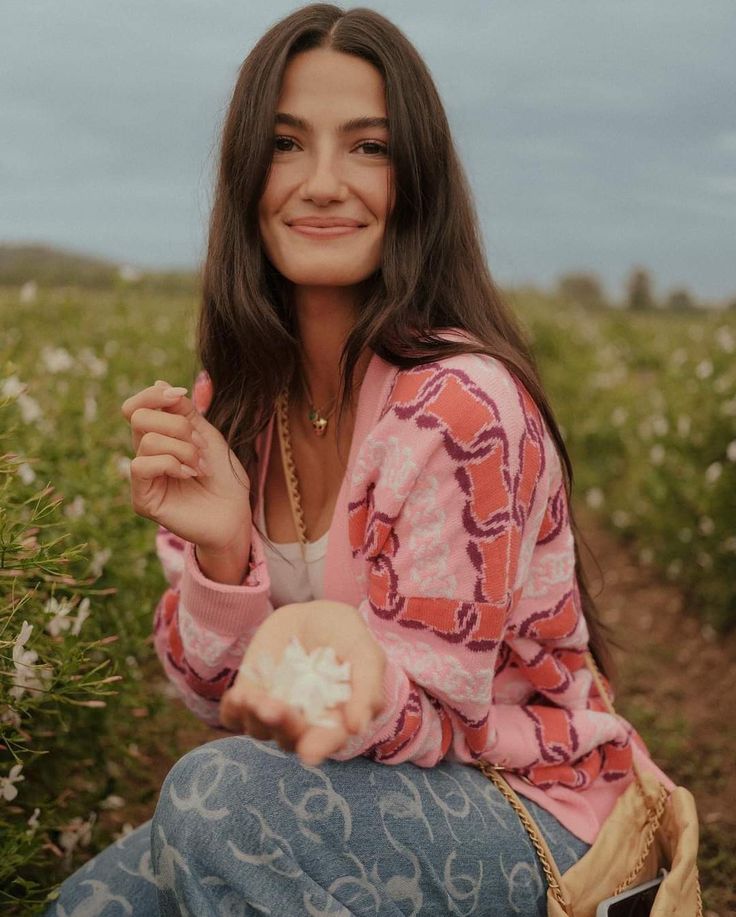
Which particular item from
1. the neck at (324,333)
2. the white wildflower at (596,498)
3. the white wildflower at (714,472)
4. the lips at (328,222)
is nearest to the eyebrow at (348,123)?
the lips at (328,222)

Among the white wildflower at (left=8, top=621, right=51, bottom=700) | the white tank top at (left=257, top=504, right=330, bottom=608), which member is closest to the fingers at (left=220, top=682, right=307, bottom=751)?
the white wildflower at (left=8, top=621, right=51, bottom=700)

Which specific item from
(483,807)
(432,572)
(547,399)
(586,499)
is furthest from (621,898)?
(586,499)

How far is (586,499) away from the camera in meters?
5.11

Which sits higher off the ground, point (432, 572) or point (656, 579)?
point (432, 572)

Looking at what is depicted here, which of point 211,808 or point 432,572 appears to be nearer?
point 211,808

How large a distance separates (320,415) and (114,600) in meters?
0.61

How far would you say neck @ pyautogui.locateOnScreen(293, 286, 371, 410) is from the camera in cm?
174

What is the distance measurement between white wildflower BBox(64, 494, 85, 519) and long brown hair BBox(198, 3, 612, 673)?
0.40 m

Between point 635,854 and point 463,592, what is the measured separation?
47cm

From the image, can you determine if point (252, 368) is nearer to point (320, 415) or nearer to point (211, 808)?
point (320, 415)

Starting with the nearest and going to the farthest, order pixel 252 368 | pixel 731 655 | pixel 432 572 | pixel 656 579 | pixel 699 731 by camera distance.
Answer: pixel 432 572
pixel 252 368
pixel 699 731
pixel 731 655
pixel 656 579

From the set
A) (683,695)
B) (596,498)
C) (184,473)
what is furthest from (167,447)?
(596,498)

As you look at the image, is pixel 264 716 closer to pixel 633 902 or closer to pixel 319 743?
pixel 319 743

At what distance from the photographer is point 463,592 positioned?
1425 mm
